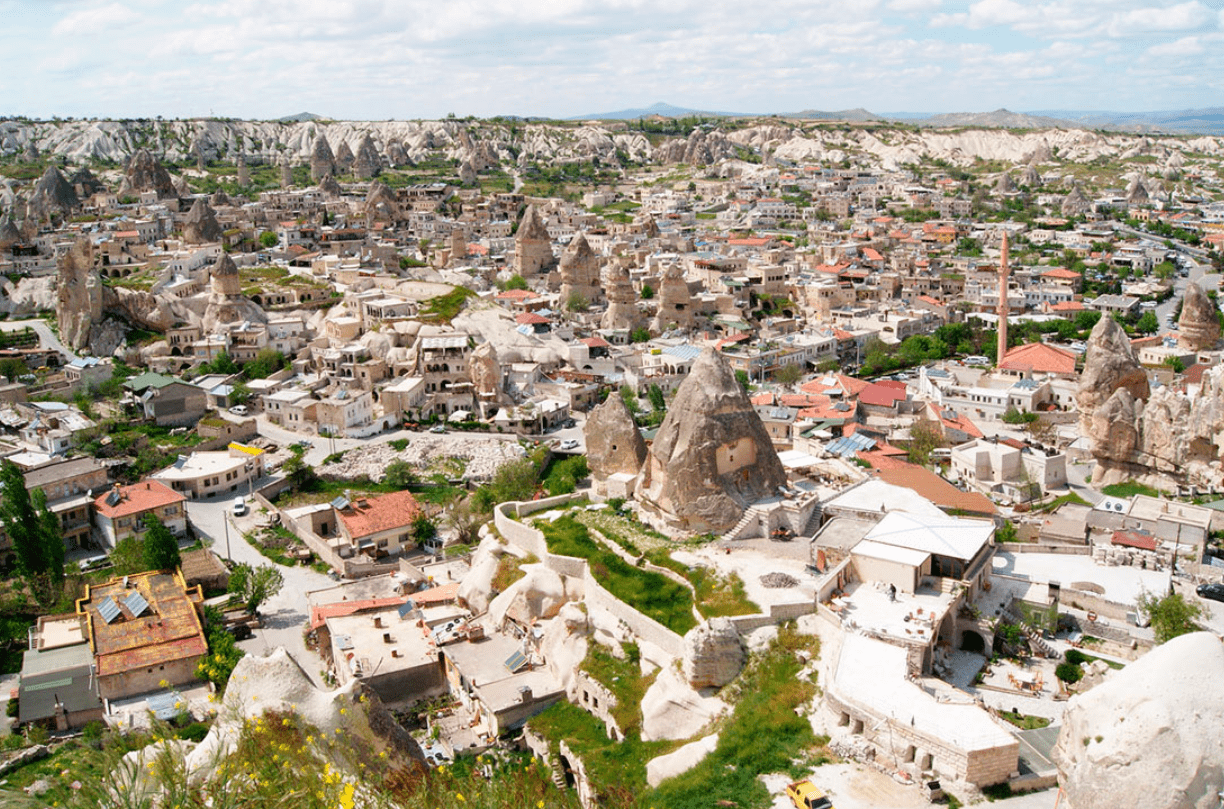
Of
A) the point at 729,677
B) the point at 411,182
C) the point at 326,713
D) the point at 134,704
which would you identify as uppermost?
the point at 411,182

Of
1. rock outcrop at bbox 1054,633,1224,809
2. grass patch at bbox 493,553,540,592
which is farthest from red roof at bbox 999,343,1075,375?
rock outcrop at bbox 1054,633,1224,809

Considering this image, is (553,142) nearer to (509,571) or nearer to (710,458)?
(509,571)

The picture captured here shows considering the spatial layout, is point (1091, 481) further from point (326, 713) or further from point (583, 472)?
point (326, 713)

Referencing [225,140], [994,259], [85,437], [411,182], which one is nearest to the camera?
[85,437]

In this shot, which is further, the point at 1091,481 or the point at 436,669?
the point at 1091,481

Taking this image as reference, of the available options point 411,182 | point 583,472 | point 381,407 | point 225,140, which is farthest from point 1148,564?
point 225,140

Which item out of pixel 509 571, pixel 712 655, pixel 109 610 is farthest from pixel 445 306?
pixel 712 655

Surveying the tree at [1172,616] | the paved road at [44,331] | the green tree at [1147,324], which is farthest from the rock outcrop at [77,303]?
the green tree at [1147,324]
